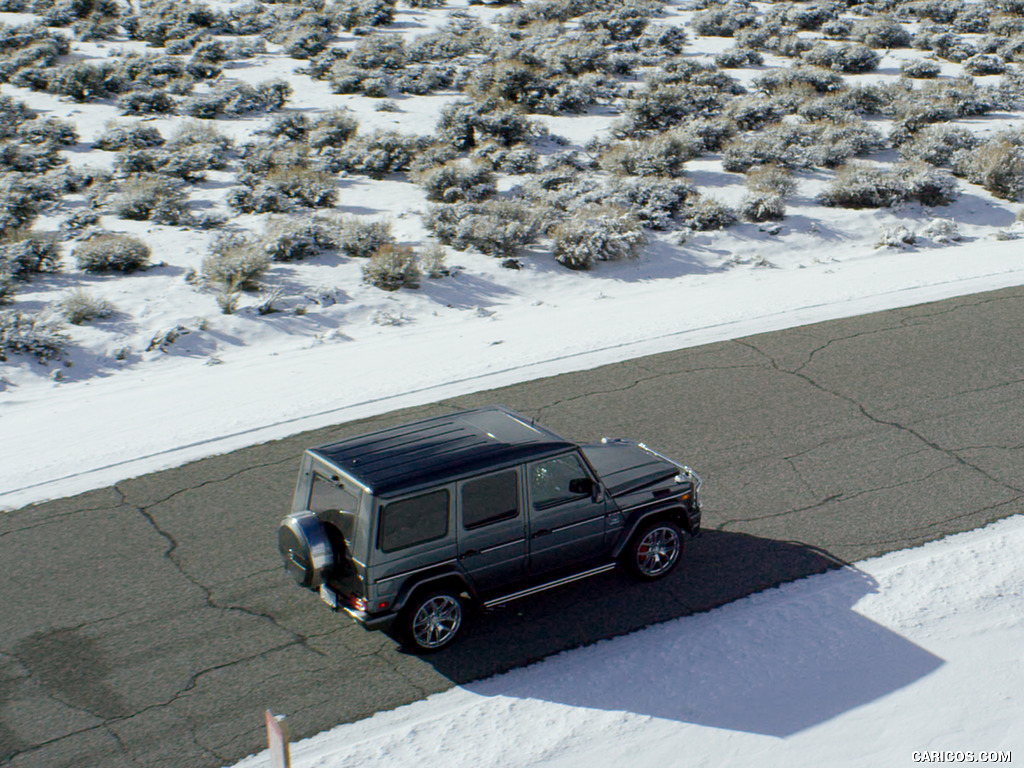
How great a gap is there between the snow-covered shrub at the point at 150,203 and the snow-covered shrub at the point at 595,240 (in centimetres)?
841

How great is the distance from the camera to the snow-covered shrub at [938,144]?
24.6 metres

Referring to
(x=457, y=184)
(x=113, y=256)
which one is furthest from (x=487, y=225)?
(x=113, y=256)

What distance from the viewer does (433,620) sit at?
7.77 m

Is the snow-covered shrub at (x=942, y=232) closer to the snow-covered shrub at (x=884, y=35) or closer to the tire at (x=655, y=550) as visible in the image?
the tire at (x=655, y=550)

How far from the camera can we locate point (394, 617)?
24.3 ft

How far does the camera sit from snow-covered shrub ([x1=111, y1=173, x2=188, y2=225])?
20547 mm

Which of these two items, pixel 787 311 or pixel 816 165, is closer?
pixel 787 311

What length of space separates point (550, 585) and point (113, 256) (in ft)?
42.8

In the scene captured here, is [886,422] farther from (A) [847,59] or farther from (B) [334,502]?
(A) [847,59]

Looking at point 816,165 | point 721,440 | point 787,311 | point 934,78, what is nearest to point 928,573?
point 721,440

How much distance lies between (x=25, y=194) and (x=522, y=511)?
1760 cm

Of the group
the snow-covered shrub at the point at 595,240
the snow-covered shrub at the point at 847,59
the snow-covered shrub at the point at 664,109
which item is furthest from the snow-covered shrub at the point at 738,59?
the snow-covered shrub at the point at 595,240

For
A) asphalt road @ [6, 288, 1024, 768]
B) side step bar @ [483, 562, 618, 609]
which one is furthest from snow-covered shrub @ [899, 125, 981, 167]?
side step bar @ [483, 562, 618, 609]

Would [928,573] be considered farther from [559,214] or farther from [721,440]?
[559,214]
